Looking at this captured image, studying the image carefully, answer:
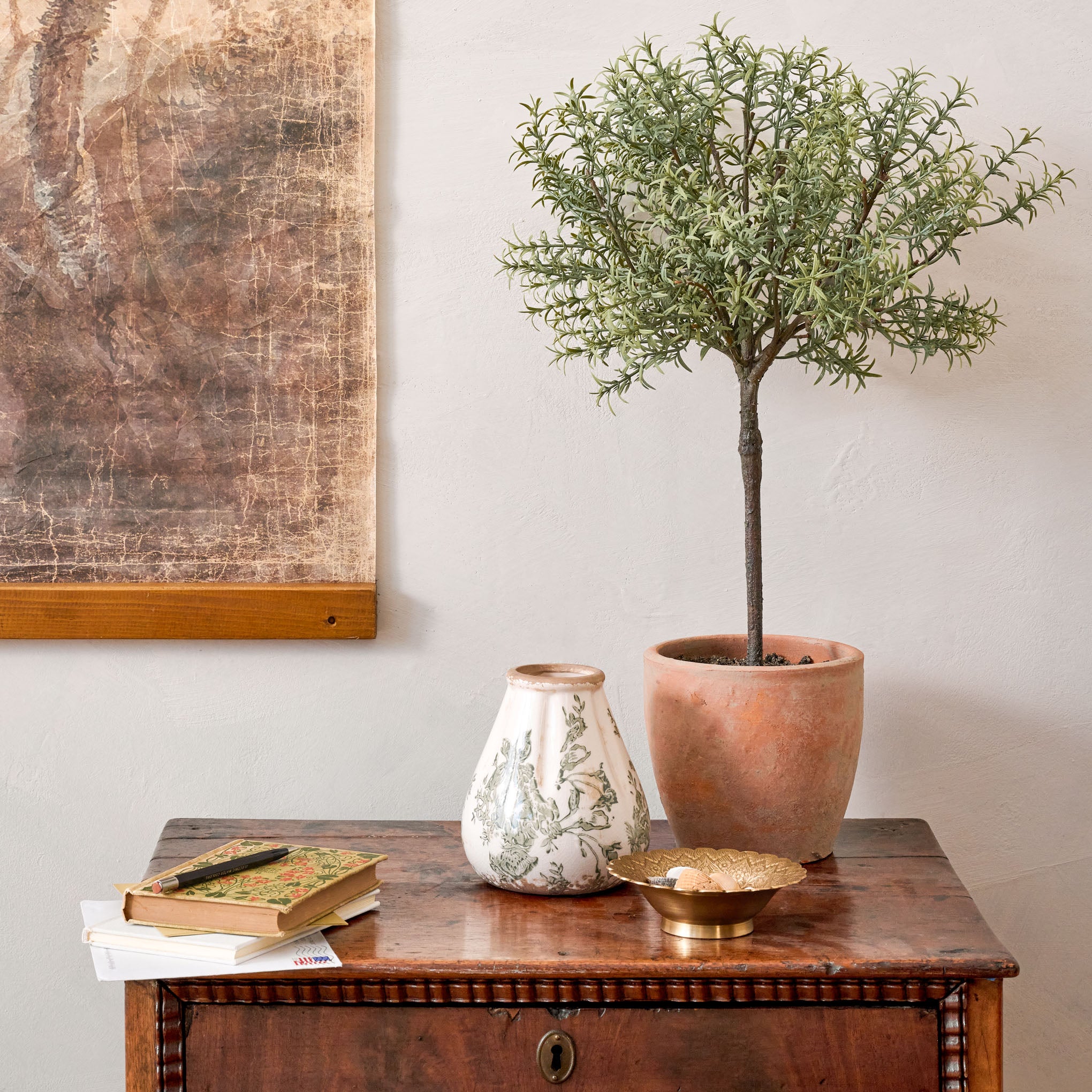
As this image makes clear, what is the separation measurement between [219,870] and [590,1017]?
36 cm

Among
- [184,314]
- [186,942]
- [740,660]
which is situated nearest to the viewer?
[186,942]

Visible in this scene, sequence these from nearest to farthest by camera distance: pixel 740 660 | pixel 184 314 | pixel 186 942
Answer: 1. pixel 186 942
2. pixel 740 660
3. pixel 184 314

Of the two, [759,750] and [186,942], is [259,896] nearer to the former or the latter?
[186,942]

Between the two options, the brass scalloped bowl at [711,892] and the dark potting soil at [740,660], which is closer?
the brass scalloped bowl at [711,892]

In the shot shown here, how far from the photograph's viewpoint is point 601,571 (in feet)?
4.37

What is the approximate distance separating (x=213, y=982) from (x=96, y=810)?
54 centimetres

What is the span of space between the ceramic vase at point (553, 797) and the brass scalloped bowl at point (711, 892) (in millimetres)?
39

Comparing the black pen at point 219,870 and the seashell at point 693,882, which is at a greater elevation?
the seashell at point 693,882

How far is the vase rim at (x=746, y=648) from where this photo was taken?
40.5 inches

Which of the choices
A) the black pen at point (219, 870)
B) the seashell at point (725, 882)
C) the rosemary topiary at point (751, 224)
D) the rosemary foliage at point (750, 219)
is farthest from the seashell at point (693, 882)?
the rosemary foliage at point (750, 219)

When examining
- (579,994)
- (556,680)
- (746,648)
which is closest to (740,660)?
(746,648)

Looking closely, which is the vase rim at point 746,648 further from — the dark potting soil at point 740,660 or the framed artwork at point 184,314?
the framed artwork at point 184,314

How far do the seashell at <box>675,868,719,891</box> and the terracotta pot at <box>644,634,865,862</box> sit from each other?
0.48 feet

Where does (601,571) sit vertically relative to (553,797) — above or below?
above
